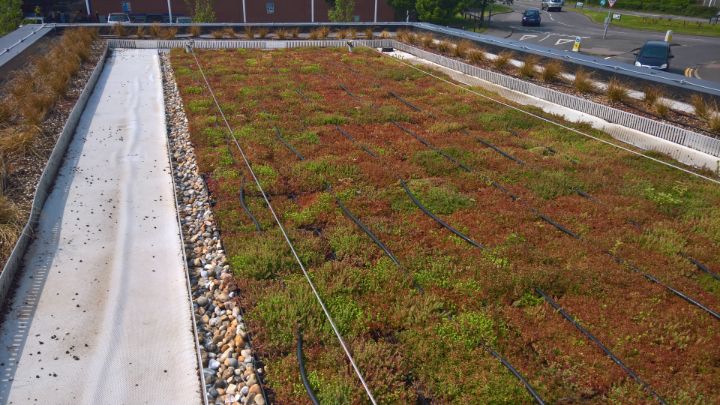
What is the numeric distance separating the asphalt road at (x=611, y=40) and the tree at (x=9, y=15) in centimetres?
2910

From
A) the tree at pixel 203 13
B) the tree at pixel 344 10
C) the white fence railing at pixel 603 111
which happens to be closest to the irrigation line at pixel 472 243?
the white fence railing at pixel 603 111

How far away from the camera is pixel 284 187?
9320 millimetres

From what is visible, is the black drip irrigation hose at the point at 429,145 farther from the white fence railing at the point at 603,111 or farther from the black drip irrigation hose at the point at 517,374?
the black drip irrigation hose at the point at 517,374

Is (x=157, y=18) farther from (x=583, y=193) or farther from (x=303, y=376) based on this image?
(x=303, y=376)

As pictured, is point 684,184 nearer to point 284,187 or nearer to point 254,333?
point 284,187

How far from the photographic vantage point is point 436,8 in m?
35.7

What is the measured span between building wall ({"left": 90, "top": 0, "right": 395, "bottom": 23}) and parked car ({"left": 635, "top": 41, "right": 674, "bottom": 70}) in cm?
2270

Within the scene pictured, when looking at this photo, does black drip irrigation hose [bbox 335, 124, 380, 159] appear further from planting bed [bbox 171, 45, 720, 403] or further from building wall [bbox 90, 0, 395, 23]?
building wall [bbox 90, 0, 395, 23]

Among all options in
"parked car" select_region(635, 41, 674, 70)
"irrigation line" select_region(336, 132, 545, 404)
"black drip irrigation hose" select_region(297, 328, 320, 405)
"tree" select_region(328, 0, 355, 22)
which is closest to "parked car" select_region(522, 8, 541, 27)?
"tree" select_region(328, 0, 355, 22)

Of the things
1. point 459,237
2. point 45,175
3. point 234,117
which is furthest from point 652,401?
point 234,117

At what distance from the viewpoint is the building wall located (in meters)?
35.1

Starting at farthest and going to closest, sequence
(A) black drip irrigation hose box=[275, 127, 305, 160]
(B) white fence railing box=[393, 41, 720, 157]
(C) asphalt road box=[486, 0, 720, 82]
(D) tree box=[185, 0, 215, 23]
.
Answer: (D) tree box=[185, 0, 215, 23], (C) asphalt road box=[486, 0, 720, 82], (B) white fence railing box=[393, 41, 720, 157], (A) black drip irrigation hose box=[275, 127, 305, 160]

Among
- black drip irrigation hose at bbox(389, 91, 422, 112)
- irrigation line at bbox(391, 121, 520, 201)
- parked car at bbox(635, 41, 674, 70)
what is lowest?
irrigation line at bbox(391, 121, 520, 201)

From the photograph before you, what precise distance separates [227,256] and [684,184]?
8291 mm
